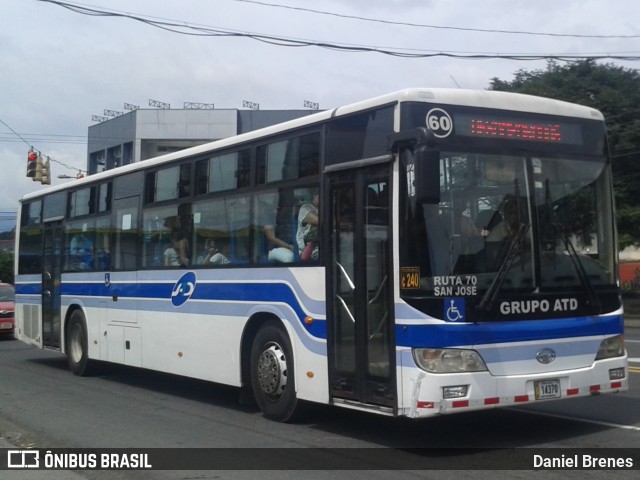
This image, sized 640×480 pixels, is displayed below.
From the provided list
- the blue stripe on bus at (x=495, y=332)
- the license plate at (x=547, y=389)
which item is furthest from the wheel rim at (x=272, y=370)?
the license plate at (x=547, y=389)

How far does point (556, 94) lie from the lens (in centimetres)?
3009

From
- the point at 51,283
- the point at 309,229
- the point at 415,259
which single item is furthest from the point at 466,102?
the point at 51,283

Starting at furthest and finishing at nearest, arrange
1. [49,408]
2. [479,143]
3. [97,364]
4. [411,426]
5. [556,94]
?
[556,94]
[97,364]
[49,408]
[411,426]
[479,143]

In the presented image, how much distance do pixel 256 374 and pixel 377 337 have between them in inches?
94.1

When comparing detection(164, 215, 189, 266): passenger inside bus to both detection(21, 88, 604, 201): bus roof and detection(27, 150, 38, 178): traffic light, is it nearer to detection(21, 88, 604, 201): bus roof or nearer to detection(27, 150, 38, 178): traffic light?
detection(21, 88, 604, 201): bus roof

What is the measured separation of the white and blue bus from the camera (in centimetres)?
784

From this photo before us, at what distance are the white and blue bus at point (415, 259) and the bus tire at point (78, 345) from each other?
14.6 ft

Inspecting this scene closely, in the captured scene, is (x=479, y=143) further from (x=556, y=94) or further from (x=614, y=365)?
(x=556, y=94)

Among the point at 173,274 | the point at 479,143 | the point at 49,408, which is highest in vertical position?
the point at 479,143

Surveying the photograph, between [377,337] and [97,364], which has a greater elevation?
[377,337]

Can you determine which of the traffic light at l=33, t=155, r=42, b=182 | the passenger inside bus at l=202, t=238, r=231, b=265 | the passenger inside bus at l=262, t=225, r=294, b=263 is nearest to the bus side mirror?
the passenger inside bus at l=262, t=225, r=294, b=263

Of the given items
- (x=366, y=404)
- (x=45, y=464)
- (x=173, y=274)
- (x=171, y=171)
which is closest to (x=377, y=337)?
(x=366, y=404)

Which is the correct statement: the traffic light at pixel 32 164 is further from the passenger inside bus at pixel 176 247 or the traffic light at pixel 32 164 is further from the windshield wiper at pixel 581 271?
the windshield wiper at pixel 581 271

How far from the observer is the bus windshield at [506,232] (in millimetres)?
7867
